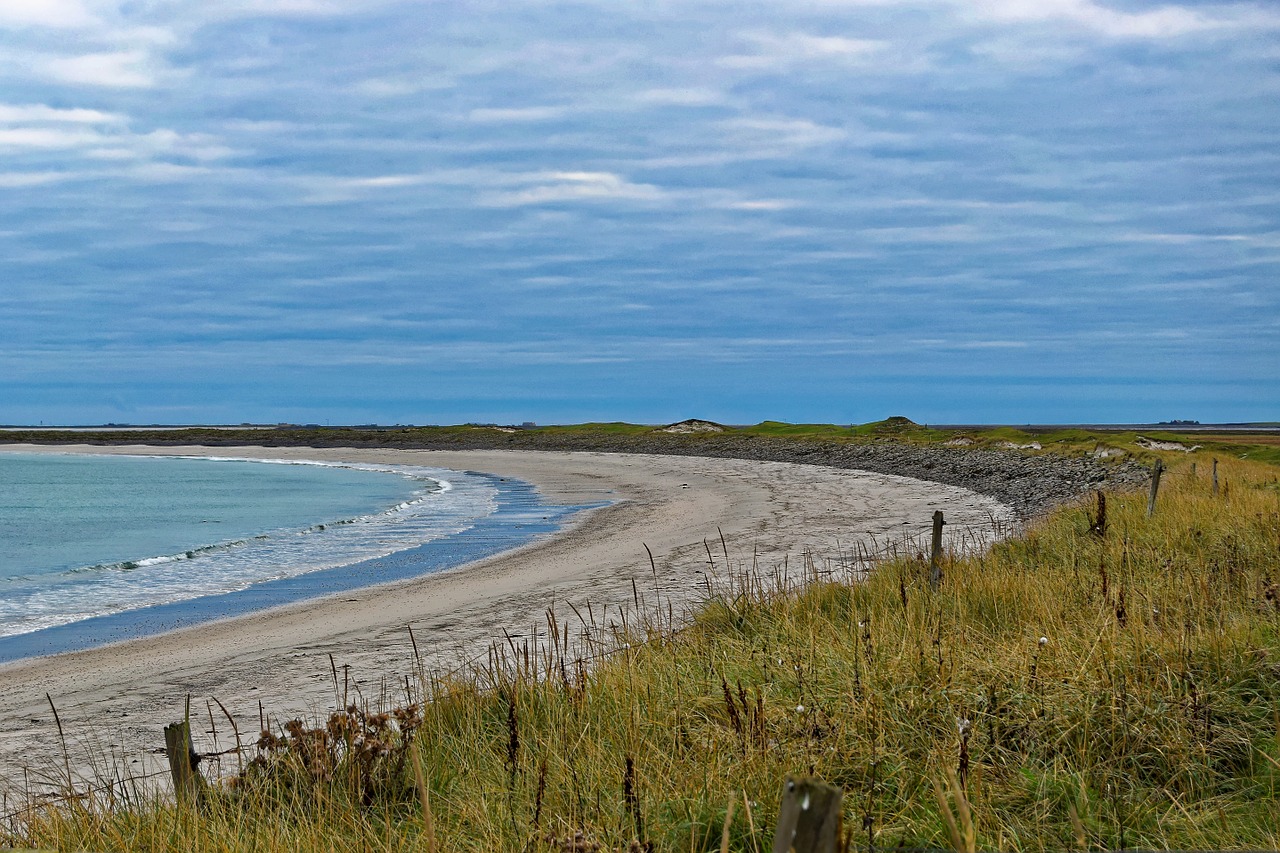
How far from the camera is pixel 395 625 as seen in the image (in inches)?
586

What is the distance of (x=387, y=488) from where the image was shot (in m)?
50.8

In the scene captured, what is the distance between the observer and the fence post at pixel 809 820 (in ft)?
5.83

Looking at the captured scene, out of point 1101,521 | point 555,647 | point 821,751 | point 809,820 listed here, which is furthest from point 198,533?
point 809,820

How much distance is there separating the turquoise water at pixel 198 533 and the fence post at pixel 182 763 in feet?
43.1

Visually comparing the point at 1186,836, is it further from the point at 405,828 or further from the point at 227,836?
the point at 227,836

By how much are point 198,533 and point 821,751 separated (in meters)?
30.2

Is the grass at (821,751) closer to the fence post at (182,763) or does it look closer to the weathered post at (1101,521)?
the fence post at (182,763)

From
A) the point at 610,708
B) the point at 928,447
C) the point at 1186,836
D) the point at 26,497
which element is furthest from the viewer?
the point at 928,447

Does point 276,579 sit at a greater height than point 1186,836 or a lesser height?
lesser

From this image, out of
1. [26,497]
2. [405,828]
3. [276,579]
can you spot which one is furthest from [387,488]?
[405,828]

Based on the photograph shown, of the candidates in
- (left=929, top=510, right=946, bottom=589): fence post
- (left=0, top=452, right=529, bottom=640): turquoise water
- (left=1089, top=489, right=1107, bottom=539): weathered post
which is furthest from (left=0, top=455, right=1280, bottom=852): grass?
(left=0, top=452, right=529, bottom=640): turquoise water

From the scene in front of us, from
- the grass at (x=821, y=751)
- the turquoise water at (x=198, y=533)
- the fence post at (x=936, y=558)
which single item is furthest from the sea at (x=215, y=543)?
the fence post at (x=936, y=558)

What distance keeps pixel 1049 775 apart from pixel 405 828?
3.37m

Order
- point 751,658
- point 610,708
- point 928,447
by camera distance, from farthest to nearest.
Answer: point 928,447, point 751,658, point 610,708
